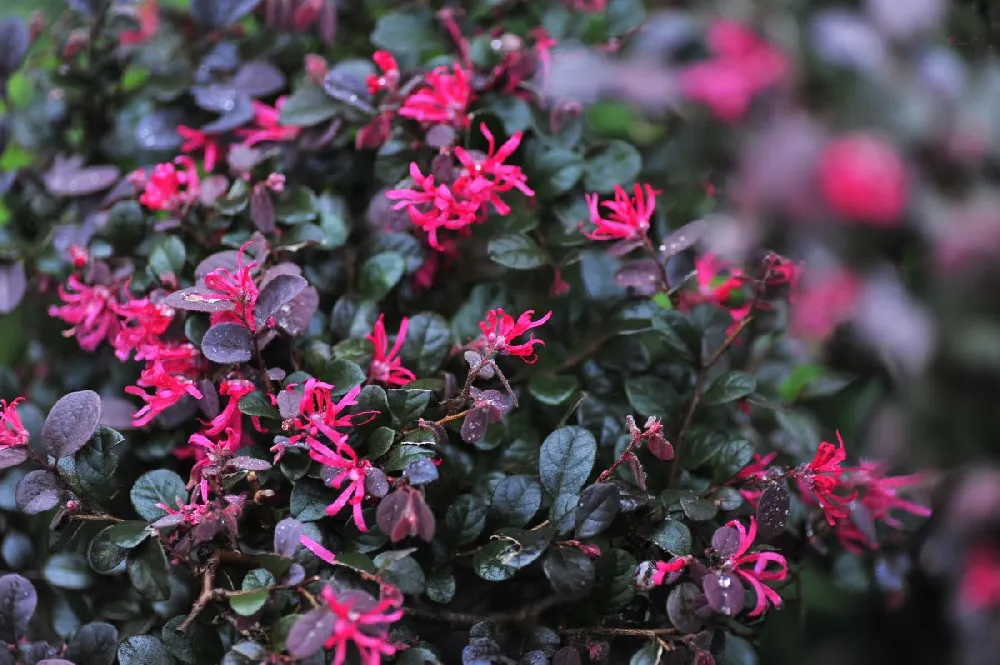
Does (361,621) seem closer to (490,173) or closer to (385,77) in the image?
(490,173)

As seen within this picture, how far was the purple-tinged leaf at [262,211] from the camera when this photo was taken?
872 millimetres

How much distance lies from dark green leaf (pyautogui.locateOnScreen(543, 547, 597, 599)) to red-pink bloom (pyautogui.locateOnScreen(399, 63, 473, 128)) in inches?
18.4

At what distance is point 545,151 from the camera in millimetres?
944

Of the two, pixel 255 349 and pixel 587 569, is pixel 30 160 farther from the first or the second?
pixel 587 569

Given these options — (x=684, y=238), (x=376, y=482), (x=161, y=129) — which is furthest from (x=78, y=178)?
(x=684, y=238)

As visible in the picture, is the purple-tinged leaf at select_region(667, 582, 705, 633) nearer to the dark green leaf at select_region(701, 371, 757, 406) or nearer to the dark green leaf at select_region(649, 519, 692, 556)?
the dark green leaf at select_region(649, 519, 692, 556)

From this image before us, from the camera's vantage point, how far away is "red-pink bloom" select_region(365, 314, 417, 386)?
0.80 meters

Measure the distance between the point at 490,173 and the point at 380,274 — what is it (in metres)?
0.16

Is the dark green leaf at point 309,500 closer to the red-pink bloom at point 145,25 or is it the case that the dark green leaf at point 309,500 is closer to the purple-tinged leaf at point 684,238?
the purple-tinged leaf at point 684,238

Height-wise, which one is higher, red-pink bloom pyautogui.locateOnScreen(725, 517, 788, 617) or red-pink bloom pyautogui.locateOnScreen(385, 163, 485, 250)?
red-pink bloom pyautogui.locateOnScreen(385, 163, 485, 250)

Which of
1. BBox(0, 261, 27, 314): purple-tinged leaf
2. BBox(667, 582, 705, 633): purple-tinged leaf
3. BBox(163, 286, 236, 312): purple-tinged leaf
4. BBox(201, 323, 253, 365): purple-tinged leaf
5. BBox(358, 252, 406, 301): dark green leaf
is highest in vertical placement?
BBox(163, 286, 236, 312): purple-tinged leaf

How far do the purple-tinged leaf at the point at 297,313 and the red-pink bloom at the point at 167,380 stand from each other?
93 mm

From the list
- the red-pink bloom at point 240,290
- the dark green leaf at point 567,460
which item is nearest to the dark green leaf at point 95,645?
the red-pink bloom at point 240,290

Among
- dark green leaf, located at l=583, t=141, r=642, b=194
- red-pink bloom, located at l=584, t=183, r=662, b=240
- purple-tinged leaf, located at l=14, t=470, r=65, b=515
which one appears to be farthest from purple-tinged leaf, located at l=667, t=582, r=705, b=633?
purple-tinged leaf, located at l=14, t=470, r=65, b=515
